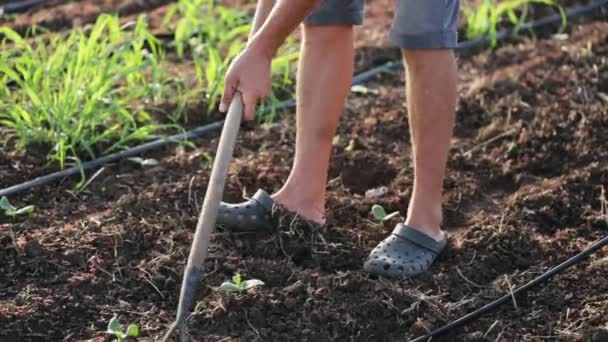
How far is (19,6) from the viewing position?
4949mm

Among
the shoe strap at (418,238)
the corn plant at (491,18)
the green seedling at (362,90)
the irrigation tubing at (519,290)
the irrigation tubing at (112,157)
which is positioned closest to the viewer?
the irrigation tubing at (519,290)

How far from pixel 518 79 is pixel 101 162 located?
1.59 m

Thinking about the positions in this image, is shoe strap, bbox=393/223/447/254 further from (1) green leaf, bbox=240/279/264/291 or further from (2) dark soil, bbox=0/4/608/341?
(1) green leaf, bbox=240/279/264/291

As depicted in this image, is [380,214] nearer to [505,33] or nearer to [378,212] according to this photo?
[378,212]

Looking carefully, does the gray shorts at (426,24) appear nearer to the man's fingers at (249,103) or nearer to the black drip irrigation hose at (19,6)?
the man's fingers at (249,103)

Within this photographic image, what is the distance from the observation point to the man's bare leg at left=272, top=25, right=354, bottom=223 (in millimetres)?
2939

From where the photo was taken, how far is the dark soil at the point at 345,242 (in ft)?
8.71

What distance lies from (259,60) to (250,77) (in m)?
0.04

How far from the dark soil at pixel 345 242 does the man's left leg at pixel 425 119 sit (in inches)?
2.4

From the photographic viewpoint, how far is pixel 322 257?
9.55ft

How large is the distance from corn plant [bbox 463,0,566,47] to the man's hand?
2174 millimetres

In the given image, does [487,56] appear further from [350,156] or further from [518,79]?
[350,156]

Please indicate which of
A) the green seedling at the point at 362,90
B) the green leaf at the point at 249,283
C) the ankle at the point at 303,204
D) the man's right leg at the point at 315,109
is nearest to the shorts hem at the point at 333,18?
the man's right leg at the point at 315,109

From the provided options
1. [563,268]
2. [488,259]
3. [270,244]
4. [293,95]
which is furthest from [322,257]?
[293,95]
